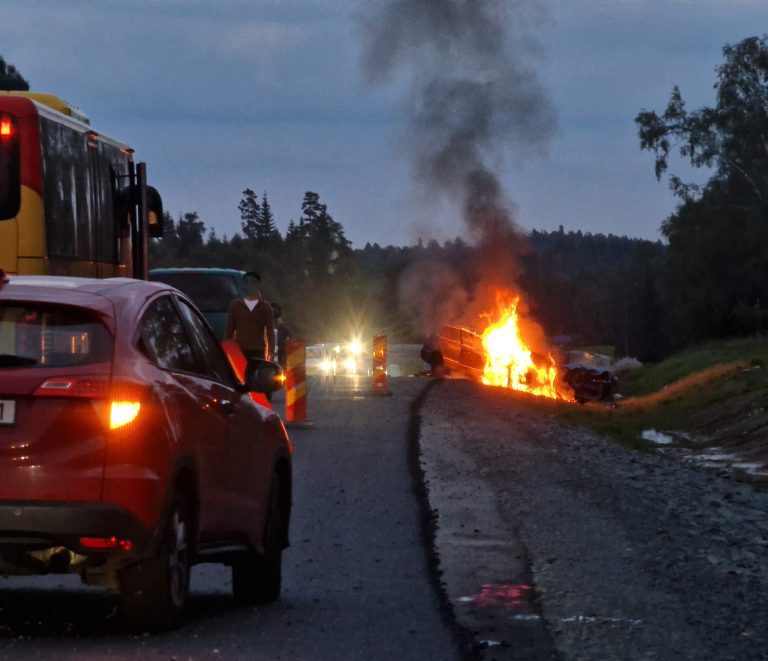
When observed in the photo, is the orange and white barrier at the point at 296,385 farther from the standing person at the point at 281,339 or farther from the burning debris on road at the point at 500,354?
the burning debris on road at the point at 500,354

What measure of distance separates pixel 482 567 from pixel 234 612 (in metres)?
2.25

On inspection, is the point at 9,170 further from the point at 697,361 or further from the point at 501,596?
the point at 697,361

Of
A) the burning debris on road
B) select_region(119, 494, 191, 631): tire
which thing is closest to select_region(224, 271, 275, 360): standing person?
select_region(119, 494, 191, 631): tire

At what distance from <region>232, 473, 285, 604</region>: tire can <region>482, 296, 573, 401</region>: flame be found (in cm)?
3493

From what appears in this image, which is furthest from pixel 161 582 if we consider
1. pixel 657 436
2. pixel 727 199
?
pixel 727 199

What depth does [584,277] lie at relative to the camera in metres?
195

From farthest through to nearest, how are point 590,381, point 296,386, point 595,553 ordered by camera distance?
point 590,381 → point 296,386 → point 595,553

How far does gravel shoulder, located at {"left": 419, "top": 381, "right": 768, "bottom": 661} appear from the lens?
7461 millimetres

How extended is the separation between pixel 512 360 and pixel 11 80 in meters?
31.2

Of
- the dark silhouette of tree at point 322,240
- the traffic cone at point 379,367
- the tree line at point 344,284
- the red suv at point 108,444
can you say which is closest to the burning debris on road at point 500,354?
the traffic cone at point 379,367

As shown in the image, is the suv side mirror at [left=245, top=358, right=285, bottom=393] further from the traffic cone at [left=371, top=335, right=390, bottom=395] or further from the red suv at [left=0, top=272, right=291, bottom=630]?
the traffic cone at [left=371, top=335, right=390, bottom=395]

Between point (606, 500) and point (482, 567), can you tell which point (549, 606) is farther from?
point (606, 500)

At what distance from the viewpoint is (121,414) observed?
6430 mm

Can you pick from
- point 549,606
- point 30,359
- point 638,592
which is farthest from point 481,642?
point 30,359
